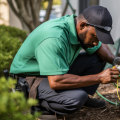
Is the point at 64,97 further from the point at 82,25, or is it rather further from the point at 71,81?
the point at 82,25

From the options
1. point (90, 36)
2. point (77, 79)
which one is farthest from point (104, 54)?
point (77, 79)

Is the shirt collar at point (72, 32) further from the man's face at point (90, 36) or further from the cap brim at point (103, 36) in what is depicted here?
the cap brim at point (103, 36)

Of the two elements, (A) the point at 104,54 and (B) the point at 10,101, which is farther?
(A) the point at 104,54

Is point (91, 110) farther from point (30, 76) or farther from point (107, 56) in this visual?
point (30, 76)

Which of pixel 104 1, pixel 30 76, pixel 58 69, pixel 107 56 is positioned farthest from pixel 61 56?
pixel 104 1

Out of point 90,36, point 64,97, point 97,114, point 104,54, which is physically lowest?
point 97,114

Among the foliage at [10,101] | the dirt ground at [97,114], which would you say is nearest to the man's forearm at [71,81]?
the dirt ground at [97,114]

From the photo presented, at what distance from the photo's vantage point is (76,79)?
8.06 ft

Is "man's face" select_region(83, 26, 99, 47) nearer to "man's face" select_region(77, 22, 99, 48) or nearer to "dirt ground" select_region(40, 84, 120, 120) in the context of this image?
"man's face" select_region(77, 22, 99, 48)

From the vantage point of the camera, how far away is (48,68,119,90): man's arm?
7.80 ft

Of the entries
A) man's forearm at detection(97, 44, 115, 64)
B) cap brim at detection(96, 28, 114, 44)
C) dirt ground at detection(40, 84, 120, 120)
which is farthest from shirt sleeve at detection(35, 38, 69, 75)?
man's forearm at detection(97, 44, 115, 64)

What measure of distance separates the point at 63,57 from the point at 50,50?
0.17 metres

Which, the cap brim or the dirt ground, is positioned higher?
the cap brim

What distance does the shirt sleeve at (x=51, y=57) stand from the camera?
2311 mm
